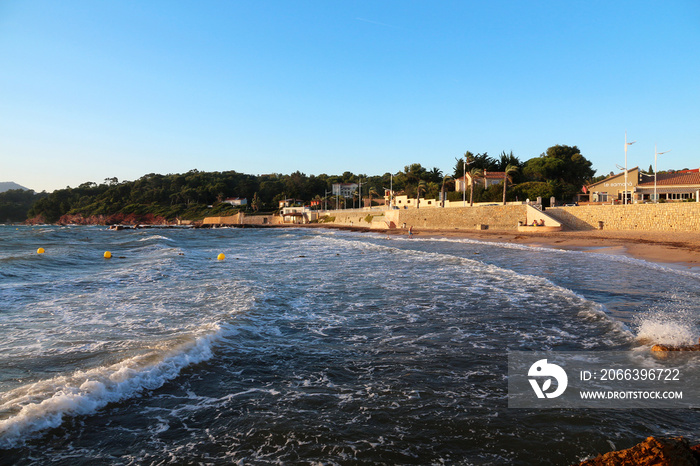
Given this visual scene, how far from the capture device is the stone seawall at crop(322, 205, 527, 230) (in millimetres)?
46812

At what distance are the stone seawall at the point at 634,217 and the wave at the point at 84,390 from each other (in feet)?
116

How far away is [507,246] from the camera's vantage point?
29.6m

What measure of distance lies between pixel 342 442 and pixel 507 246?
92.2 feet

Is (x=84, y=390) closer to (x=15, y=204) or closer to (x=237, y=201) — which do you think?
(x=237, y=201)

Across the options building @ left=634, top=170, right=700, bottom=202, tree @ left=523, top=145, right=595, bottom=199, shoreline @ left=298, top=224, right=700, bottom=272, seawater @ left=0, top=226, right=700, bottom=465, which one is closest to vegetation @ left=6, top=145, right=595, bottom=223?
tree @ left=523, top=145, right=595, bottom=199

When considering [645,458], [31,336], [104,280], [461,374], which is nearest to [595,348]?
[461,374]

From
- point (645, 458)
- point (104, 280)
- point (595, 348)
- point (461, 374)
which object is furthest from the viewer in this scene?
point (104, 280)

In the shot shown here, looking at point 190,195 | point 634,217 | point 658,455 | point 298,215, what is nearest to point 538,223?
point 634,217

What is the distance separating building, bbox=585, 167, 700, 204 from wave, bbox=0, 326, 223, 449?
146 feet

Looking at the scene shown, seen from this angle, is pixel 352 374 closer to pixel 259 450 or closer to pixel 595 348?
pixel 259 450

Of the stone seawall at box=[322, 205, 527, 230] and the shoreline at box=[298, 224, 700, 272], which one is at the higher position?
the stone seawall at box=[322, 205, 527, 230]

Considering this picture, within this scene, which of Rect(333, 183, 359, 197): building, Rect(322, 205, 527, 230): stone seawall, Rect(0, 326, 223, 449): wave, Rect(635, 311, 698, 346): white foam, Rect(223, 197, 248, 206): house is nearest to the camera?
Rect(0, 326, 223, 449): wave

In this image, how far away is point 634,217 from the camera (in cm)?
3359

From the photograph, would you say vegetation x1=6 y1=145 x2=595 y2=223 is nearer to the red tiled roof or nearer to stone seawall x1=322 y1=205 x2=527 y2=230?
stone seawall x1=322 y1=205 x2=527 y2=230
